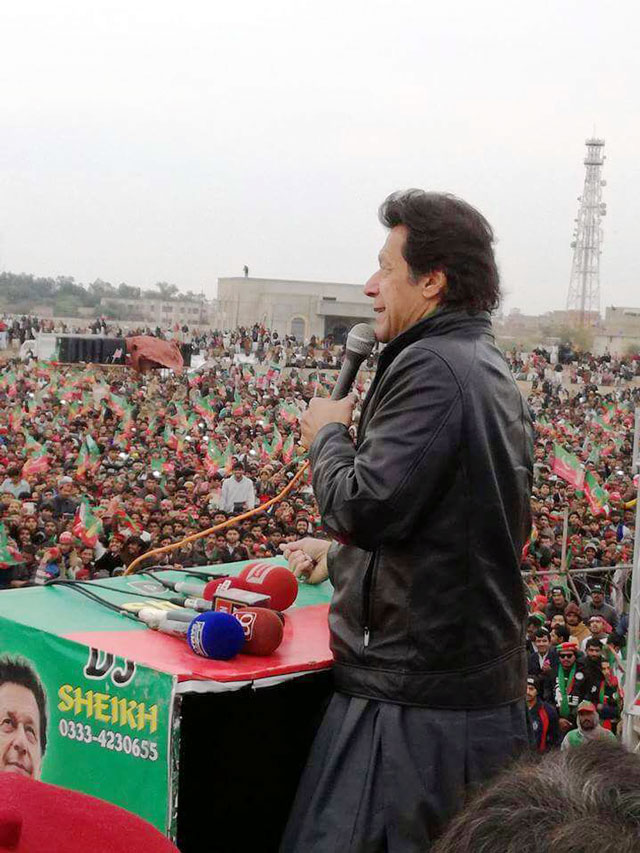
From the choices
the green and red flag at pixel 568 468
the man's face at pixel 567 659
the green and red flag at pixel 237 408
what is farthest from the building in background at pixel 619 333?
the man's face at pixel 567 659

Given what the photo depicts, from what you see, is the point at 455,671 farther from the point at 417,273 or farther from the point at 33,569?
the point at 33,569

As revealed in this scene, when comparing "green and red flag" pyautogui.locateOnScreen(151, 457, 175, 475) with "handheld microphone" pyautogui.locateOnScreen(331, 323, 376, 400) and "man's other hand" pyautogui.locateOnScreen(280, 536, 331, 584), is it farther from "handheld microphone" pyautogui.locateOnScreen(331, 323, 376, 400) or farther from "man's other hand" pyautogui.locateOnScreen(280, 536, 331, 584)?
"handheld microphone" pyautogui.locateOnScreen(331, 323, 376, 400)

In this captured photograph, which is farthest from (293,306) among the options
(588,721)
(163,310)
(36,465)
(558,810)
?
(558,810)

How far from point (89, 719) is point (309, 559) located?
2.29ft

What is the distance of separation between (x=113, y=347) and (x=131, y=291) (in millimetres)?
27789

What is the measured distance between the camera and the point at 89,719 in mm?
1698

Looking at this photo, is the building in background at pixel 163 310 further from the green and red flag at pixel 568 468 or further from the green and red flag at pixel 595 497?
the green and red flag at pixel 568 468

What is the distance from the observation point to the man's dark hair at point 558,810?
2.49 ft

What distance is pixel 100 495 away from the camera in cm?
1266

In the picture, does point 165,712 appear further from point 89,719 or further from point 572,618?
point 572,618

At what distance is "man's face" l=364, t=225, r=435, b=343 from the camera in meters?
1.80

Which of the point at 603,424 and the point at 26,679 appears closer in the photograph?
the point at 26,679

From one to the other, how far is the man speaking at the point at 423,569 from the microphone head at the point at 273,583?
0.89 feet

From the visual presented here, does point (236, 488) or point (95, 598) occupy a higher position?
point (95, 598)
